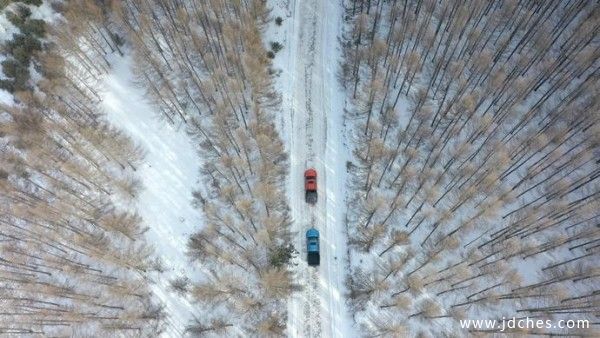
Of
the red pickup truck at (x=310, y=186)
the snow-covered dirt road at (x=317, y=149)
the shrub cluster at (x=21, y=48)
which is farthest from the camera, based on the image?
the shrub cluster at (x=21, y=48)

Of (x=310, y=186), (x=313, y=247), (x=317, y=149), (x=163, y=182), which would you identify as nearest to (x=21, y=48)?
(x=163, y=182)

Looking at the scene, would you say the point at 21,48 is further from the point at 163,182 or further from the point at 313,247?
the point at 313,247

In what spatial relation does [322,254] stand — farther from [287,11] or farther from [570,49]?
[570,49]

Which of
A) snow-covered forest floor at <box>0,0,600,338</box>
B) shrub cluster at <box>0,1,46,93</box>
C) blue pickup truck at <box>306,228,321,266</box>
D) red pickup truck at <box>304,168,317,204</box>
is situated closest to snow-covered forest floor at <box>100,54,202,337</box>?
snow-covered forest floor at <box>0,0,600,338</box>

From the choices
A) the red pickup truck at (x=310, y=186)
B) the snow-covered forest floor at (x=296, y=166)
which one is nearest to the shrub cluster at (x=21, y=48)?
the snow-covered forest floor at (x=296, y=166)

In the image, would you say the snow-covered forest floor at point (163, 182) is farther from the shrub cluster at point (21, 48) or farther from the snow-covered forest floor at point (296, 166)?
the shrub cluster at point (21, 48)

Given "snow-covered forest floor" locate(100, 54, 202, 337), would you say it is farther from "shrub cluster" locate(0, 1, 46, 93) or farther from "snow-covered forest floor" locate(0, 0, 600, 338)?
"shrub cluster" locate(0, 1, 46, 93)
